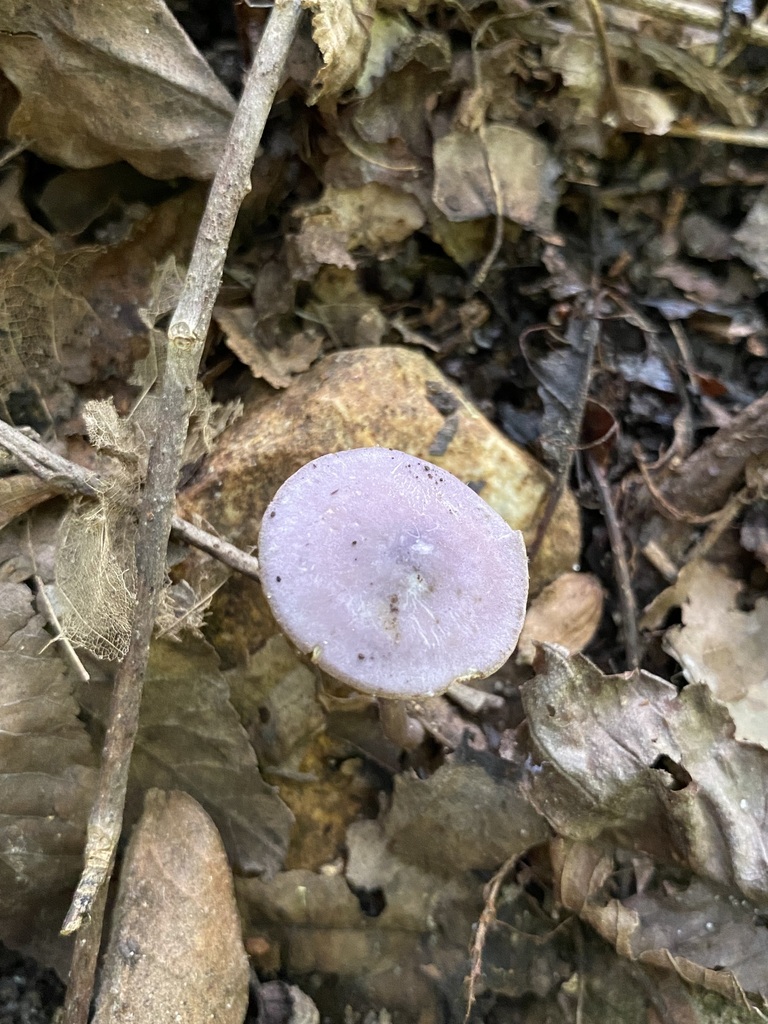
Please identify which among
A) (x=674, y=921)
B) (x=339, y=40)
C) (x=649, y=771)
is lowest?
(x=674, y=921)

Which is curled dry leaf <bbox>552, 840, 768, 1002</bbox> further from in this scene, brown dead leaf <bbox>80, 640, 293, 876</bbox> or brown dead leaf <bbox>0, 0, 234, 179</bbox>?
brown dead leaf <bbox>0, 0, 234, 179</bbox>

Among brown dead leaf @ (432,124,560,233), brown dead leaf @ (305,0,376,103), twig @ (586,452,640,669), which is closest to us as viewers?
brown dead leaf @ (305,0,376,103)

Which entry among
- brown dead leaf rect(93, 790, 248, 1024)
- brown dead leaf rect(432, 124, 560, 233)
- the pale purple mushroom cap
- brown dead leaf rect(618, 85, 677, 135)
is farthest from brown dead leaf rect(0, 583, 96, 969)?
brown dead leaf rect(618, 85, 677, 135)

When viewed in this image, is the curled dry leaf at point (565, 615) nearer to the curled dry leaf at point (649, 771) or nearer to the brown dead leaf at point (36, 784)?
the curled dry leaf at point (649, 771)

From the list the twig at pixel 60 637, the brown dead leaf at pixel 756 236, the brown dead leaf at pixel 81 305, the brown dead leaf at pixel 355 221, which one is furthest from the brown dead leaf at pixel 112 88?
the brown dead leaf at pixel 756 236

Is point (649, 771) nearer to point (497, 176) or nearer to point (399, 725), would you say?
point (399, 725)

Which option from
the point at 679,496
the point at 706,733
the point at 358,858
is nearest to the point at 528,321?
the point at 679,496

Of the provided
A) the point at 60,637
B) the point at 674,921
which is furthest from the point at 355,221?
the point at 674,921
